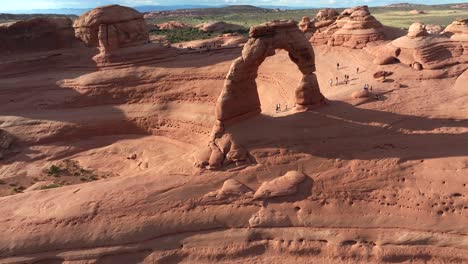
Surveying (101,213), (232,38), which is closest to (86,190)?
(101,213)

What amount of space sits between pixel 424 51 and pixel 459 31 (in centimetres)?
560

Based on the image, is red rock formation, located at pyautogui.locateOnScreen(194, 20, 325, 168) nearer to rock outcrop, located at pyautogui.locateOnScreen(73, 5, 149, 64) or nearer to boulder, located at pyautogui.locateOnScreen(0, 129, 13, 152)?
boulder, located at pyautogui.locateOnScreen(0, 129, 13, 152)

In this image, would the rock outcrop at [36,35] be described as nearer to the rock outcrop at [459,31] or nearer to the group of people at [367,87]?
the group of people at [367,87]

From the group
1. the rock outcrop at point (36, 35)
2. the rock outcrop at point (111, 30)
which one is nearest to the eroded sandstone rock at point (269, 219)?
the rock outcrop at point (111, 30)

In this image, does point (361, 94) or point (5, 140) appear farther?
point (5, 140)

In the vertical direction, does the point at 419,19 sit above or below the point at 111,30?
above

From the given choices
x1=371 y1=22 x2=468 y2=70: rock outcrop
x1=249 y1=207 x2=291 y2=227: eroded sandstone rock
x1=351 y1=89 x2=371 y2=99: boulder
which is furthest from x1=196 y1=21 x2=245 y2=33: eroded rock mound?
x1=249 y1=207 x2=291 y2=227: eroded sandstone rock

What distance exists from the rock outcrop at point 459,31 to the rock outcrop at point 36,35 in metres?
32.4

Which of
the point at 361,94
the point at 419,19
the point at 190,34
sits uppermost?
the point at 419,19

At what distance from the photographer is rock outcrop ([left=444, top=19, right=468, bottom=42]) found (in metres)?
26.0

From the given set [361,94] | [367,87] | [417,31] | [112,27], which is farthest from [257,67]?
[112,27]

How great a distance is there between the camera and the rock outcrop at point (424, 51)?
23.8 meters

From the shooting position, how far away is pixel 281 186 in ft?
50.0

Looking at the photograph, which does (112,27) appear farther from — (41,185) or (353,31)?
(353,31)
